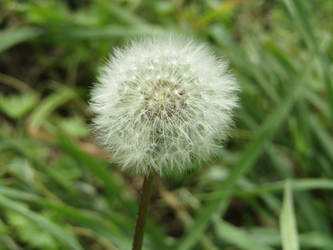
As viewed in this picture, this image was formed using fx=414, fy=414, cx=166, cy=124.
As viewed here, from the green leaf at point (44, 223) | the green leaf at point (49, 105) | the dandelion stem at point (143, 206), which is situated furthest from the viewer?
the green leaf at point (49, 105)

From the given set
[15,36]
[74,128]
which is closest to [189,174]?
Answer: [74,128]

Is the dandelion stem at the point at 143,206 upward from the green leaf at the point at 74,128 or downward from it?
downward

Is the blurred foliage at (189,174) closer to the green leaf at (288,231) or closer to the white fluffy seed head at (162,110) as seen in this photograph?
the green leaf at (288,231)

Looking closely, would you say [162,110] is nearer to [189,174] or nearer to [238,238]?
[189,174]

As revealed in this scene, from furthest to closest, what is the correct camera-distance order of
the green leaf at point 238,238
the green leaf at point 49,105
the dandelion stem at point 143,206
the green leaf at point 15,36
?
the green leaf at point 49,105 < the green leaf at point 15,36 < the green leaf at point 238,238 < the dandelion stem at point 143,206

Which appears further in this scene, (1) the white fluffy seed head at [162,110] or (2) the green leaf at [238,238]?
(2) the green leaf at [238,238]

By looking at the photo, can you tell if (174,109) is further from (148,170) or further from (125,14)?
(125,14)

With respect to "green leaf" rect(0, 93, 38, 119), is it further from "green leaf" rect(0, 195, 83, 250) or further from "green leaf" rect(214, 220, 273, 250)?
"green leaf" rect(214, 220, 273, 250)

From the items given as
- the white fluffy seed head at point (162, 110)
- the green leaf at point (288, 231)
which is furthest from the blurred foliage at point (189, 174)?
the white fluffy seed head at point (162, 110)
